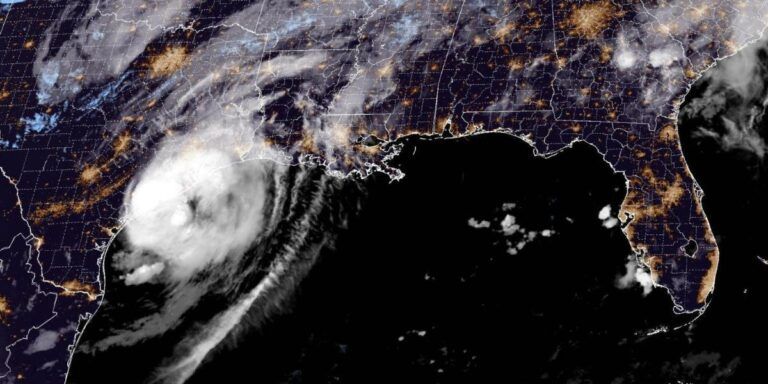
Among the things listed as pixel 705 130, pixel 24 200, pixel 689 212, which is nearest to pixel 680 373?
pixel 689 212

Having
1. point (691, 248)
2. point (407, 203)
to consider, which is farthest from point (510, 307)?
point (691, 248)

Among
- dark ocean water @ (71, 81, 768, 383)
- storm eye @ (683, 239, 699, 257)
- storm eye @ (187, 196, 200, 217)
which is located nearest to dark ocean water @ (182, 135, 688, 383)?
dark ocean water @ (71, 81, 768, 383)

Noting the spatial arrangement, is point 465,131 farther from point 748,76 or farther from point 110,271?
point 110,271

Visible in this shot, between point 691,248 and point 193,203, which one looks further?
point 193,203

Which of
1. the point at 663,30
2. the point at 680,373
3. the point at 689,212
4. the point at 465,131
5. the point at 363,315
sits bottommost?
the point at 680,373

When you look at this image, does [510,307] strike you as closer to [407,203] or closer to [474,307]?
[474,307]

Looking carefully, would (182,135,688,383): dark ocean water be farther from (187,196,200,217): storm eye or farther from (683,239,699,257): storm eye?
(187,196,200,217): storm eye

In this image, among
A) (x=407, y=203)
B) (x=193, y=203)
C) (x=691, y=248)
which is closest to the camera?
(x=691, y=248)

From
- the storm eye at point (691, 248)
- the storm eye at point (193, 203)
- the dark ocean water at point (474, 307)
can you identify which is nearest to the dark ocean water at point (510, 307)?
the dark ocean water at point (474, 307)
